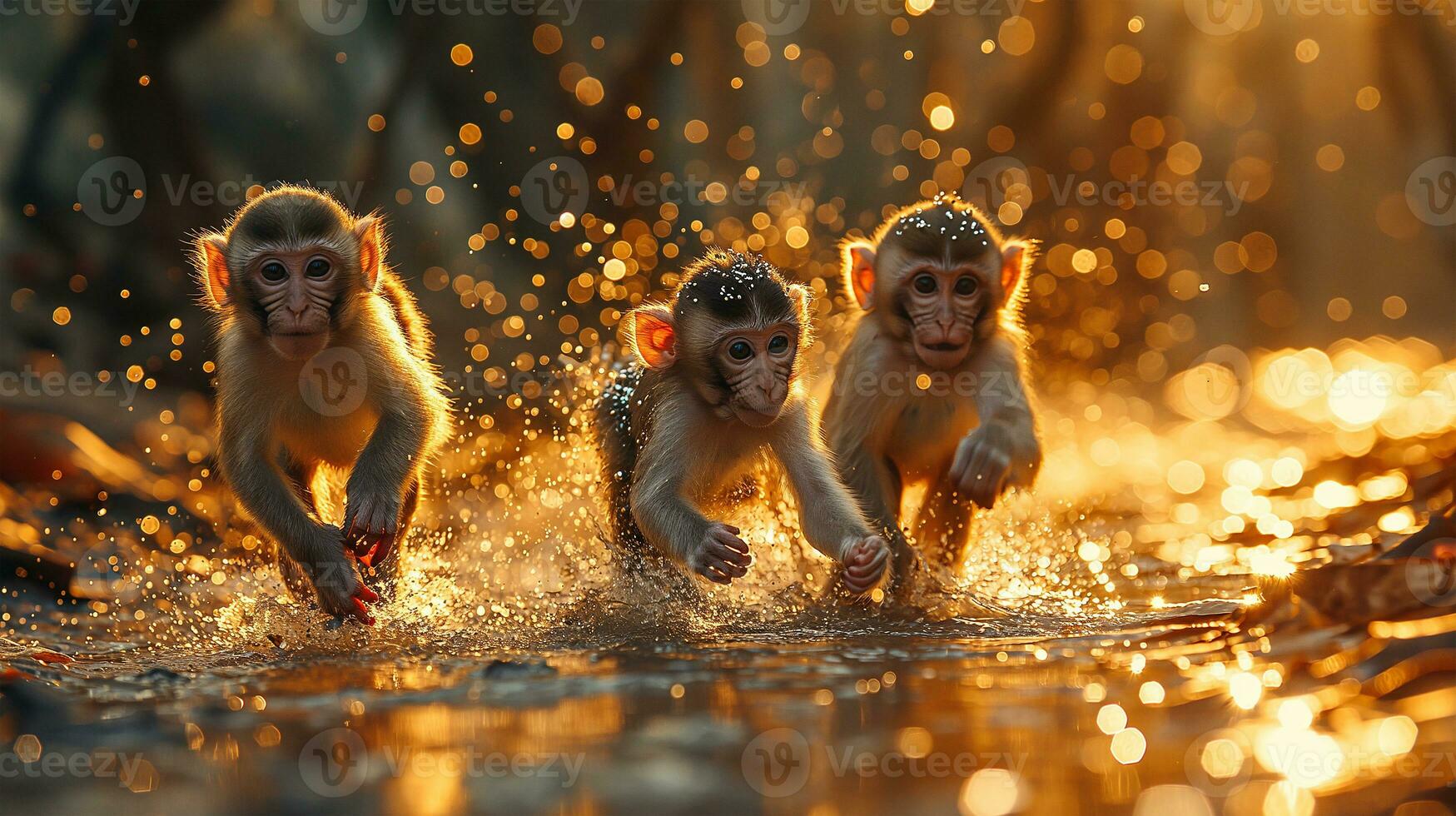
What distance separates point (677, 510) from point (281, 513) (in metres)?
1.11

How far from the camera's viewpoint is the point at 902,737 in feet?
9.24

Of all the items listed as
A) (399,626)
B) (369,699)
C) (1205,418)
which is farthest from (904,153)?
(369,699)

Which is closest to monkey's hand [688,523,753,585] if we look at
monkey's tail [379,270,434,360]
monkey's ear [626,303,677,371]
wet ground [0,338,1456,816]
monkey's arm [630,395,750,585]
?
monkey's arm [630,395,750,585]

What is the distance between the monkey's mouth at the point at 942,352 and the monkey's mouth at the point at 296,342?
1736 millimetres

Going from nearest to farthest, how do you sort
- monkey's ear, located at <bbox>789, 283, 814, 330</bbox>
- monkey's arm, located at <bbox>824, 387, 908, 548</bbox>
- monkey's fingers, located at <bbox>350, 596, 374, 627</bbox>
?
monkey's fingers, located at <bbox>350, 596, 374, 627</bbox> → monkey's ear, located at <bbox>789, 283, 814, 330</bbox> → monkey's arm, located at <bbox>824, 387, 908, 548</bbox>

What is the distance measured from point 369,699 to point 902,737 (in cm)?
117

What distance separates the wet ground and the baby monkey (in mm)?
250

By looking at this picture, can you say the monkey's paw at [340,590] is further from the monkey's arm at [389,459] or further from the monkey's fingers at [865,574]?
the monkey's fingers at [865,574]

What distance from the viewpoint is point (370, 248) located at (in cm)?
428

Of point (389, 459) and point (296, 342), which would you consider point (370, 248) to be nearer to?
point (296, 342)

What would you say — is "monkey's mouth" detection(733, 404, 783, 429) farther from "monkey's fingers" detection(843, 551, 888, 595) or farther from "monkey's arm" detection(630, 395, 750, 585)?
"monkey's fingers" detection(843, 551, 888, 595)

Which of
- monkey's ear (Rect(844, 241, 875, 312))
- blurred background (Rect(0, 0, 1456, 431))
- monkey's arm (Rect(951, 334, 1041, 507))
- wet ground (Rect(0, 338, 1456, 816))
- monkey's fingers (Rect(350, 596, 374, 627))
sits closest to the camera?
wet ground (Rect(0, 338, 1456, 816))

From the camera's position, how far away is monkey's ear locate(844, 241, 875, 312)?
476cm

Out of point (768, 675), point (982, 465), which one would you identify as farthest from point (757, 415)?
point (768, 675)
